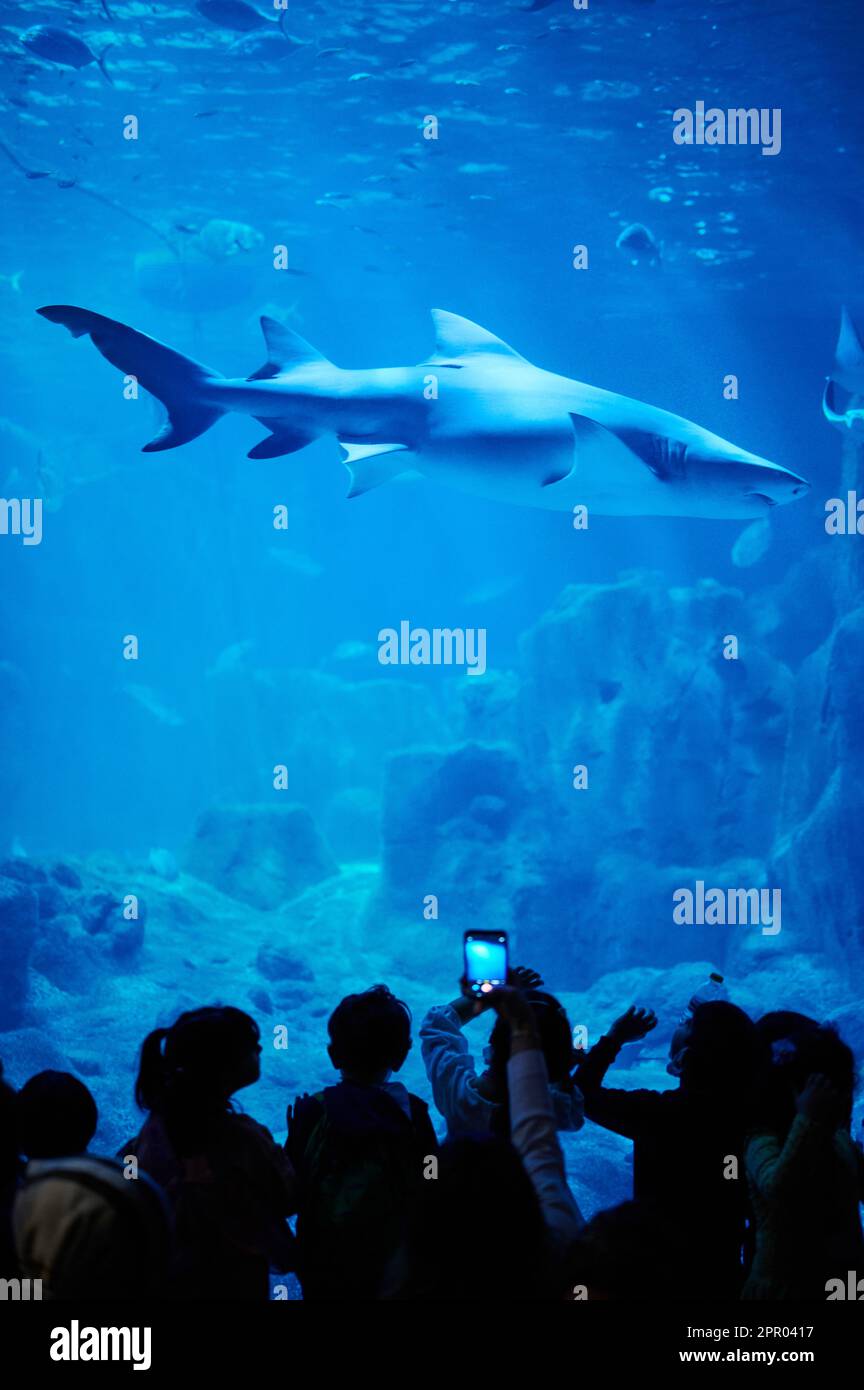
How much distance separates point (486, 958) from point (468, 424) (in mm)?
4858

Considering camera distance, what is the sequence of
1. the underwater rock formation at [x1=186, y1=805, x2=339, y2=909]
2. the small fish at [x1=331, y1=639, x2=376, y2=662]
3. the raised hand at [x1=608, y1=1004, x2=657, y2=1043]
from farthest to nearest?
the small fish at [x1=331, y1=639, x2=376, y2=662] → the underwater rock formation at [x1=186, y1=805, x2=339, y2=909] → the raised hand at [x1=608, y1=1004, x2=657, y2=1043]

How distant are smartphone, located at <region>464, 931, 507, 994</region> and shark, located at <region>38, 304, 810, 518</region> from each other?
4.18 meters

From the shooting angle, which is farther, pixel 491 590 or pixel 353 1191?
pixel 491 590

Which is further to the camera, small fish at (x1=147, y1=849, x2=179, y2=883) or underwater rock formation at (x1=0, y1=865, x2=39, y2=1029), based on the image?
small fish at (x1=147, y1=849, x2=179, y2=883)

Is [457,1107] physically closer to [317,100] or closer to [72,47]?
[72,47]

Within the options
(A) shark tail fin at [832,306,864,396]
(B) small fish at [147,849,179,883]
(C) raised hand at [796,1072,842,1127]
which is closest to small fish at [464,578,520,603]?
(B) small fish at [147,849,179,883]

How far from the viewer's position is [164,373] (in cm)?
627

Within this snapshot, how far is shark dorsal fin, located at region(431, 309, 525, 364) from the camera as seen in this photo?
718 cm

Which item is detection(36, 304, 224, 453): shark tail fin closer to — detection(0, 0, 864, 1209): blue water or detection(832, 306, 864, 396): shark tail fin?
detection(0, 0, 864, 1209): blue water

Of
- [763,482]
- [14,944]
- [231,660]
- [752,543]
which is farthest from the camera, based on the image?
[231,660]

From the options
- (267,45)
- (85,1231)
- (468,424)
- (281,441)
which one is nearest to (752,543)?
(267,45)

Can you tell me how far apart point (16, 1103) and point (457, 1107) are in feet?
3.74

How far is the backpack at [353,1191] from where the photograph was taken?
261 cm

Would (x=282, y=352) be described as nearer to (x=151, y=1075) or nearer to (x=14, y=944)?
(x=151, y=1075)
